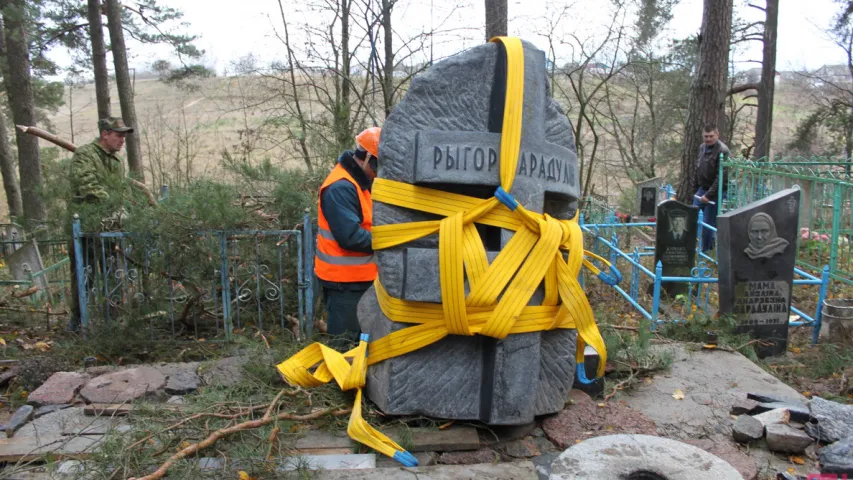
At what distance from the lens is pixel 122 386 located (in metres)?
3.46

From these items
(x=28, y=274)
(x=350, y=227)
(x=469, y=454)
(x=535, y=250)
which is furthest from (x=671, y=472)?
(x=28, y=274)

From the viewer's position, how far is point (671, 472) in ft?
7.06

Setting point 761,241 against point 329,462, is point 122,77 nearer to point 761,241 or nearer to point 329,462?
point 761,241

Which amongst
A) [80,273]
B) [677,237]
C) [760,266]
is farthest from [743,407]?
[80,273]

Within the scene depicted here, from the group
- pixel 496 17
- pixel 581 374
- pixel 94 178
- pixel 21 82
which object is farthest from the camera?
pixel 21 82

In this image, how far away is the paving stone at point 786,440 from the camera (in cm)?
264

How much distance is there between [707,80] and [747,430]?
9.20 metres

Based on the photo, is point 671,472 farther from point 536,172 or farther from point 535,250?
point 536,172

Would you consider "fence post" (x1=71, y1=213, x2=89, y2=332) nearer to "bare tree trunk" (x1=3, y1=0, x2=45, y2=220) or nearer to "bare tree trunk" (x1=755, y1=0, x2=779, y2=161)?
"bare tree trunk" (x1=3, y1=0, x2=45, y2=220)

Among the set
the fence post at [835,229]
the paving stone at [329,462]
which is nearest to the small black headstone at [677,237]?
the fence post at [835,229]

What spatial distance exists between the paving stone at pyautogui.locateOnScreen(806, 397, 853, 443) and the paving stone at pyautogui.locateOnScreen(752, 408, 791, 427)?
3.6 inches

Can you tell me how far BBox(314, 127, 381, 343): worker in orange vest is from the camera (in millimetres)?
3787

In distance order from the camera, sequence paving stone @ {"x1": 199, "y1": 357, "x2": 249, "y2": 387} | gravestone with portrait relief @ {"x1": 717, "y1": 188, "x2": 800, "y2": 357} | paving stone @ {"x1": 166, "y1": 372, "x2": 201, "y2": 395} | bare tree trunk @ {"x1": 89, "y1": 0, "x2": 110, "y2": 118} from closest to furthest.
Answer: paving stone @ {"x1": 199, "y1": 357, "x2": 249, "y2": 387}, paving stone @ {"x1": 166, "y1": 372, "x2": 201, "y2": 395}, gravestone with portrait relief @ {"x1": 717, "y1": 188, "x2": 800, "y2": 357}, bare tree trunk @ {"x1": 89, "y1": 0, "x2": 110, "y2": 118}

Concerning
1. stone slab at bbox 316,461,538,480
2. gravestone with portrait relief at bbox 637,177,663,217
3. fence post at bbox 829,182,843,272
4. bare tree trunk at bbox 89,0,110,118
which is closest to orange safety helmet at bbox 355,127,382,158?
stone slab at bbox 316,461,538,480
